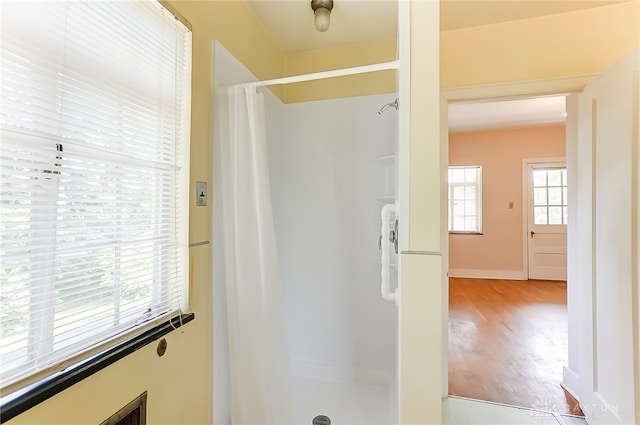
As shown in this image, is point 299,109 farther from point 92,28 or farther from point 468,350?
point 468,350

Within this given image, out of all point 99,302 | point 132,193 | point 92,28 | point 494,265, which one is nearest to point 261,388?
point 99,302

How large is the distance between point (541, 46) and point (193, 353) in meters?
2.77

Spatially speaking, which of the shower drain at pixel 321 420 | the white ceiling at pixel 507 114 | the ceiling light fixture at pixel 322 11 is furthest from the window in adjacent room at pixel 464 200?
the shower drain at pixel 321 420

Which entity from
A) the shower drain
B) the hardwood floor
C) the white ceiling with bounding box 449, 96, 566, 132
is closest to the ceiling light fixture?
the white ceiling with bounding box 449, 96, 566, 132

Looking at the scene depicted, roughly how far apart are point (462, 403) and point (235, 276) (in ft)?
5.90

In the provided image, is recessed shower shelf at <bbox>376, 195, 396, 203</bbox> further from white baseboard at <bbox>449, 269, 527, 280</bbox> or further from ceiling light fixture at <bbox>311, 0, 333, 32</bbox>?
white baseboard at <bbox>449, 269, 527, 280</bbox>

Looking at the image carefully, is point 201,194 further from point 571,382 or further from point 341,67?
point 571,382

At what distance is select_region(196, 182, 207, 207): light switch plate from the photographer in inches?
54.4

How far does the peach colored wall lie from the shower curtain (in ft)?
15.6

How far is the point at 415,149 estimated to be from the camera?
2.96 feet

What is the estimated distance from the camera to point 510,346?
8.96 ft

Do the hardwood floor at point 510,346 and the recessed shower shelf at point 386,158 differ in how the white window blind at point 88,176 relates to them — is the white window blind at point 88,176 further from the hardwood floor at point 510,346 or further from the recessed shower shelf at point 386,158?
the hardwood floor at point 510,346

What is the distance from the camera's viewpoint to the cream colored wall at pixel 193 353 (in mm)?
939

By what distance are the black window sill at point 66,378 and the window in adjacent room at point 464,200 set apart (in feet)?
17.7
